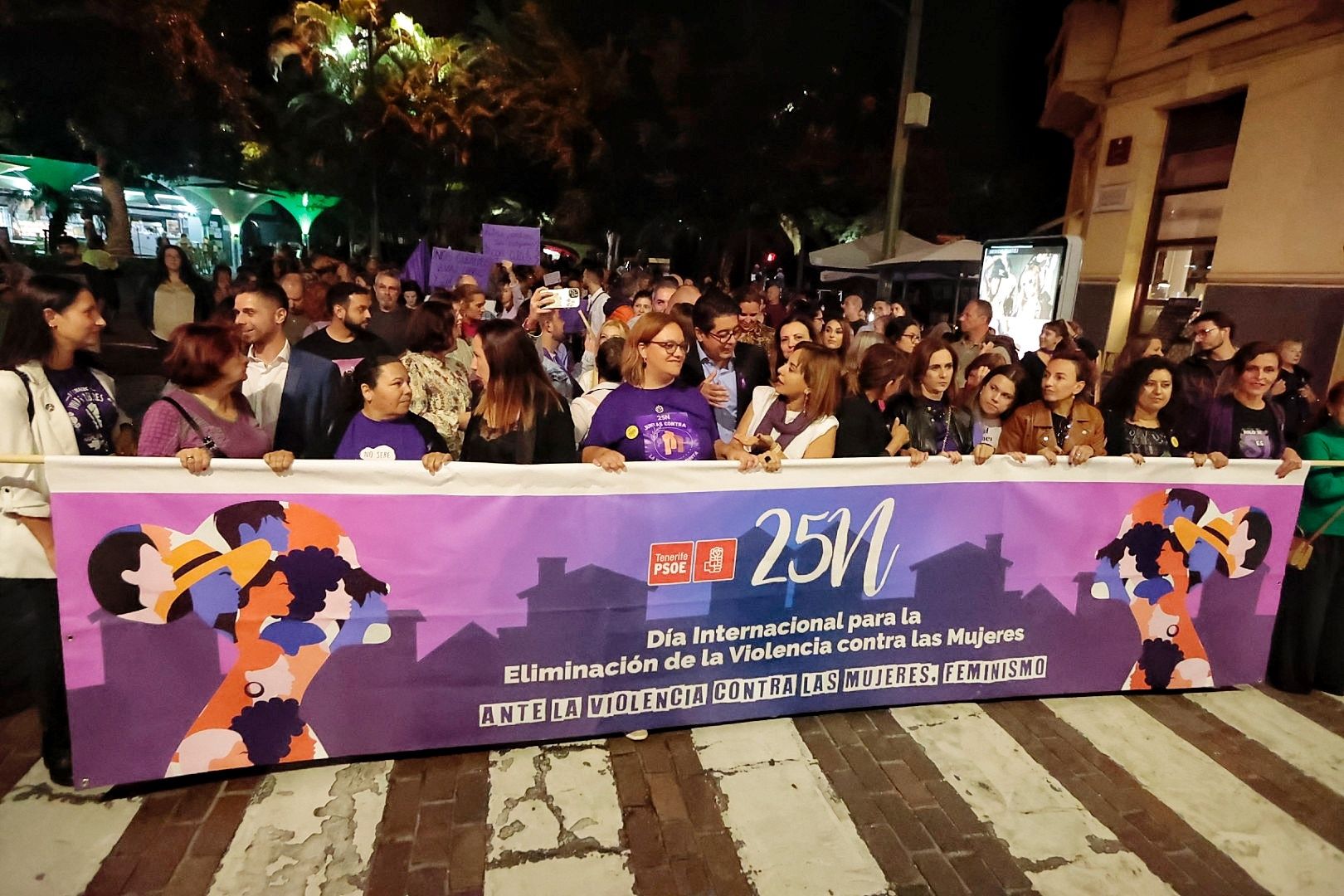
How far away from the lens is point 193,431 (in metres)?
3.27

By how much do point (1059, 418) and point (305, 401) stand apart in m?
4.37

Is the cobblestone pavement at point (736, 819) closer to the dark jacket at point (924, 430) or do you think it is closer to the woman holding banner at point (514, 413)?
the woman holding banner at point (514, 413)

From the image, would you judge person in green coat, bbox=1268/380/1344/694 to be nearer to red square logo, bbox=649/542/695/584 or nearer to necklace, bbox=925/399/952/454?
necklace, bbox=925/399/952/454

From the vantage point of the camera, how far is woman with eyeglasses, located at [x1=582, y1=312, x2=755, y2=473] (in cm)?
371

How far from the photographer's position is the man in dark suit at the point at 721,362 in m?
5.13

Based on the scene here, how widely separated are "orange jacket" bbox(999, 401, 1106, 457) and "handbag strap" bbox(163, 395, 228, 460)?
4.01 m

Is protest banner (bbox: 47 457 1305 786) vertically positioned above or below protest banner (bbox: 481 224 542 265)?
below

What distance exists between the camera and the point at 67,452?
318 cm

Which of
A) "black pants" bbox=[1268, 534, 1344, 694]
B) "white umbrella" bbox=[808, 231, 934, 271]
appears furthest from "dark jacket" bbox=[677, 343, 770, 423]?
"white umbrella" bbox=[808, 231, 934, 271]

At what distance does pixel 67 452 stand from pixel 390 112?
3056 centimetres

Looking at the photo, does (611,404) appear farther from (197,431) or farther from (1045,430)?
(1045,430)

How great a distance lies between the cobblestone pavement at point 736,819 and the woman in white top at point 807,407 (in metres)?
1.39

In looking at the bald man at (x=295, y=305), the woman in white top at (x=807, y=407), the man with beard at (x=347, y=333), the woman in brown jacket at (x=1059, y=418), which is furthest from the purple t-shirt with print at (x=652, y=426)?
the bald man at (x=295, y=305)

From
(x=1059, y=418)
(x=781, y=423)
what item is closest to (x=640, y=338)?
(x=781, y=423)
